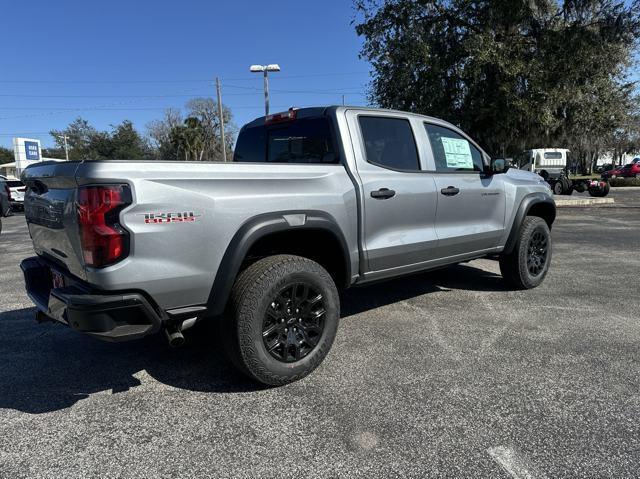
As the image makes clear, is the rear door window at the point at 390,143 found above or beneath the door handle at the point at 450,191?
above

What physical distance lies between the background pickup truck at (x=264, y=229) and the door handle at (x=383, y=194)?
0.01m

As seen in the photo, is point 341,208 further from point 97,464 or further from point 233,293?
point 97,464

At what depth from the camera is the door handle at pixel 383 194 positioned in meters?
3.53

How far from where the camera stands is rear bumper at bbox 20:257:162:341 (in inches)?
94.1

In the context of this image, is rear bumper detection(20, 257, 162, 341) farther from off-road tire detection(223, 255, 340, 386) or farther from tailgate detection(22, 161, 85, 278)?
off-road tire detection(223, 255, 340, 386)

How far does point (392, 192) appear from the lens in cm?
365

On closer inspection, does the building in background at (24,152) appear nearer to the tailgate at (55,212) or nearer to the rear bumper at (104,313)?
the tailgate at (55,212)

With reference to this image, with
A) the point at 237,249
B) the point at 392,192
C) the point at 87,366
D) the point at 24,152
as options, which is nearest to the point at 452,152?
the point at 392,192

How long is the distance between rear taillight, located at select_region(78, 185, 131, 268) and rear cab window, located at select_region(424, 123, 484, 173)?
2.83m

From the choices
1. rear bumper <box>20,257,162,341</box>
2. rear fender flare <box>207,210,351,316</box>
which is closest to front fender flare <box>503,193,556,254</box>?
rear fender flare <box>207,210,351,316</box>

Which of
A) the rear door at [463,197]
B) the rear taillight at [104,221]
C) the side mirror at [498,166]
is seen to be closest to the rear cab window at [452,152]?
the rear door at [463,197]

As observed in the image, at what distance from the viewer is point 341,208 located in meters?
3.31

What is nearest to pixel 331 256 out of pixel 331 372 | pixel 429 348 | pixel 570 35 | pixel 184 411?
pixel 331 372

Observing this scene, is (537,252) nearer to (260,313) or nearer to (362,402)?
(362,402)
